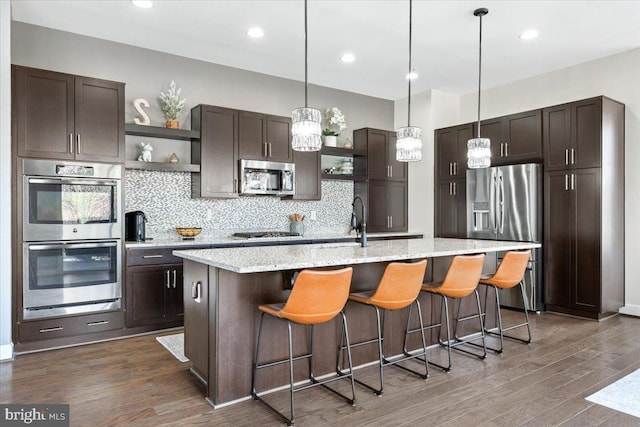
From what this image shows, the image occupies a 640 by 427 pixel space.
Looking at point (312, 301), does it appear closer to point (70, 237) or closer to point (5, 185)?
point (70, 237)

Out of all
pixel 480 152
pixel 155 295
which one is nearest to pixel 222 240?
pixel 155 295

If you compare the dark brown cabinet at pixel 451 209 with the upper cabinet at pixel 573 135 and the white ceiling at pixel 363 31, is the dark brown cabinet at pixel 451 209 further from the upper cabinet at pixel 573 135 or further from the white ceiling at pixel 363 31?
the white ceiling at pixel 363 31

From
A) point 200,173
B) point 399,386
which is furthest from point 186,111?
point 399,386

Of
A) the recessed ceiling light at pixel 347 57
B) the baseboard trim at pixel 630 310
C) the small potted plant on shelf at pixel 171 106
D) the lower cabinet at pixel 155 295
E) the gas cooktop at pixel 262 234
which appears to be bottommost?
the baseboard trim at pixel 630 310

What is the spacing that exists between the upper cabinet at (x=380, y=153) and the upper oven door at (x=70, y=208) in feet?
11.7

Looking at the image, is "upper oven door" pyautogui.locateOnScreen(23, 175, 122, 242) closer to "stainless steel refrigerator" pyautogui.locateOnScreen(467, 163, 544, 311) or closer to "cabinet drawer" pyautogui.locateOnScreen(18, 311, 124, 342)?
"cabinet drawer" pyautogui.locateOnScreen(18, 311, 124, 342)

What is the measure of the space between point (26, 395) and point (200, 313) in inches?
48.0

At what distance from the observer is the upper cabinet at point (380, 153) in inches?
249

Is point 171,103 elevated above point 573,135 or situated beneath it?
elevated above

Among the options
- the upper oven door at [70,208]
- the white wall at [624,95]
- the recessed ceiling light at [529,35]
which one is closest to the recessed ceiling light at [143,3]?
the upper oven door at [70,208]

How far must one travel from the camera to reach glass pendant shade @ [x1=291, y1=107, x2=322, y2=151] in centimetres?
305

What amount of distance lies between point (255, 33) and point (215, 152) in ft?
4.52

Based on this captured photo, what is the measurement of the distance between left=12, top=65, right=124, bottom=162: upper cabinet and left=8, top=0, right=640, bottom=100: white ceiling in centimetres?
68

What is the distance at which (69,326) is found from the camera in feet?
12.5
